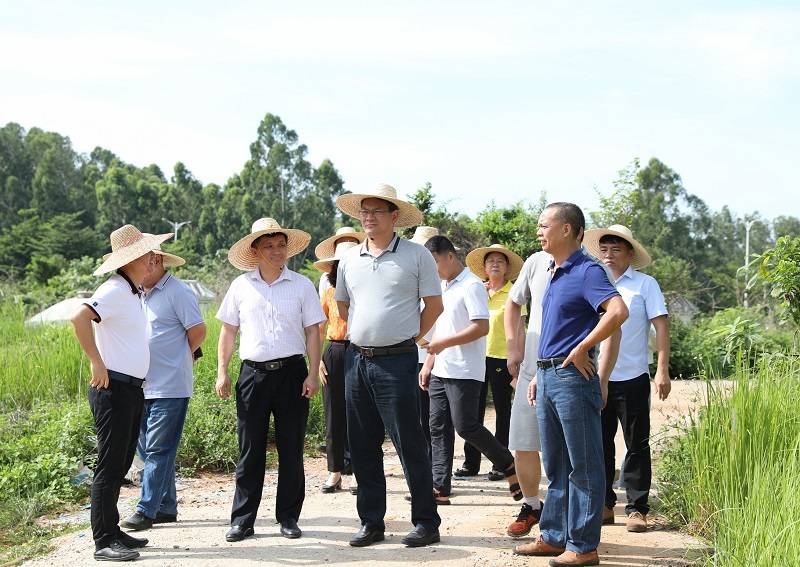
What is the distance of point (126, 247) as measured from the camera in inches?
228

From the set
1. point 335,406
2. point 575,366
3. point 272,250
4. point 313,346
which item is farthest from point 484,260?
point 575,366

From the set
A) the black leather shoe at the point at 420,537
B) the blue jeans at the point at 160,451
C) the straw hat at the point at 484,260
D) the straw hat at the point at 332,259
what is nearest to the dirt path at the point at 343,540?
the black leather shoe at the point at 420,537

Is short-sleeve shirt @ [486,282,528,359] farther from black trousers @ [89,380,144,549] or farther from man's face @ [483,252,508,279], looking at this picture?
black trousers @ [89,380,144,549]

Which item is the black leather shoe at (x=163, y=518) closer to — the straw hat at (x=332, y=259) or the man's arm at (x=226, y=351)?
the man's arm at (x=226, y=351)

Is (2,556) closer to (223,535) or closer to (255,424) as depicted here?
(223,535)

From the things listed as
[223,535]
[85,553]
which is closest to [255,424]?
[223,535]

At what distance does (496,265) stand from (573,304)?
321cm

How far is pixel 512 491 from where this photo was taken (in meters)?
6.98

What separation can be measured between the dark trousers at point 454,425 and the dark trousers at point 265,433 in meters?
1.36

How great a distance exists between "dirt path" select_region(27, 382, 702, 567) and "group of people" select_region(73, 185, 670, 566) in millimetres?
133

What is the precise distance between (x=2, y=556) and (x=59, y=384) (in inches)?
171

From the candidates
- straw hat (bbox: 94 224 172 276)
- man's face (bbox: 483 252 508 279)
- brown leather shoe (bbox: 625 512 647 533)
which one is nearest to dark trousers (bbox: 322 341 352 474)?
man's face (bbox: 483 252 508 279)

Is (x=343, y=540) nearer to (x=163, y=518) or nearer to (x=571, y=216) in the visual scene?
(x=163, y=518)

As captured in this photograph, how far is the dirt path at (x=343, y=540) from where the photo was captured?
5504 mm
